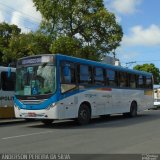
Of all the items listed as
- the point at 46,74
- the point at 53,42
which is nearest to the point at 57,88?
the point at 46,74

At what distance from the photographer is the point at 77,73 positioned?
18.7m

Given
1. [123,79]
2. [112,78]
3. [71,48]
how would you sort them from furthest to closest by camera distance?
[71,48]
[123,79]
[112,78]

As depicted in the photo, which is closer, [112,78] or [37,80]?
[37,80]

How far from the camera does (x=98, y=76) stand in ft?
68.2

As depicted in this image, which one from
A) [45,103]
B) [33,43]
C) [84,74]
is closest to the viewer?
[45,103]

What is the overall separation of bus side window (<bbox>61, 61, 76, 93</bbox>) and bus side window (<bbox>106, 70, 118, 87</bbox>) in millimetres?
3886

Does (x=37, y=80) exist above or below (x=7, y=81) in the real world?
below

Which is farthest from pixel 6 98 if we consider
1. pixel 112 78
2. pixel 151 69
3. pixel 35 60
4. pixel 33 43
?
pixel 151 69

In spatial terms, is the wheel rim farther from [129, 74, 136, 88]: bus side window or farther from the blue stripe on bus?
[129, 74, 136, 88]: bus side window

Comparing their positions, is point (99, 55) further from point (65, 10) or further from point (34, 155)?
point (34, 155)

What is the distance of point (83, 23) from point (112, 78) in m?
12.0

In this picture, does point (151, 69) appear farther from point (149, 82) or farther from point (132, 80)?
point (132, 80)

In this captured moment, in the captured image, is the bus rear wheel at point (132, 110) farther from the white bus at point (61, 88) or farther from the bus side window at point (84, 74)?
the bus side window at point (84, 74)

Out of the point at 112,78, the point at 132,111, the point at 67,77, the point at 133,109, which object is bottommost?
the point at 132,111
